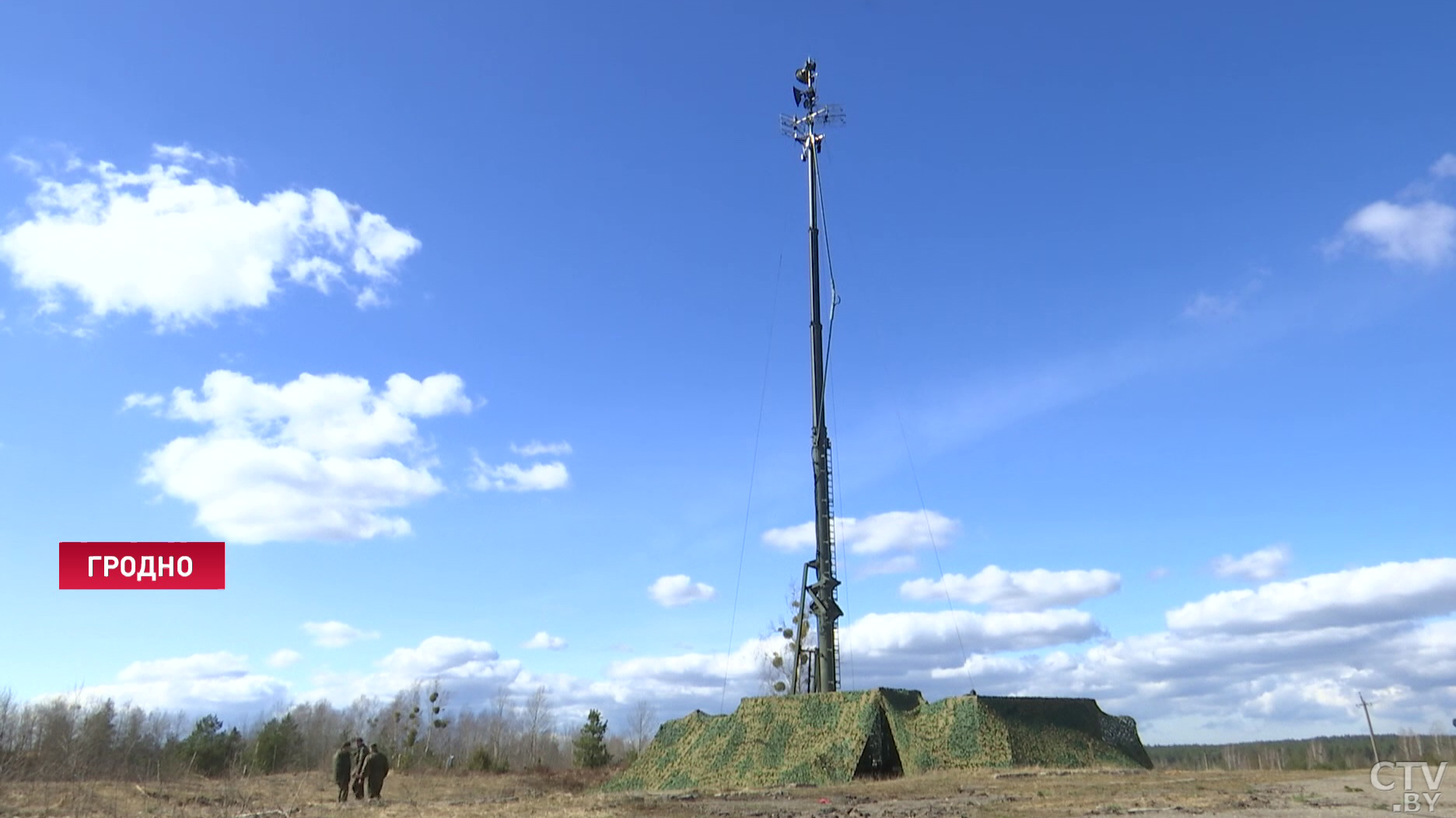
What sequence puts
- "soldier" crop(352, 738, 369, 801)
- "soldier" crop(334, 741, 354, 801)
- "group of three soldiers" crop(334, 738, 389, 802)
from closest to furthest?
"group of three soldiers" crop(334, 738, 389, 802)
"soldier" crop(334, 741, 354, 801)
"soldier" crop(352, 738, 369, 801)

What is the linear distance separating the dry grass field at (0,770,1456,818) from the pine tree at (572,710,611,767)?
25905 mm

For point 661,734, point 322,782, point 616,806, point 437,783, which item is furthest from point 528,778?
point 616,806

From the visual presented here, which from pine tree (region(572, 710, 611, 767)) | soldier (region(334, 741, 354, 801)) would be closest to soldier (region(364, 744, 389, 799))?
soldier (region(334, 741, 354, 801))

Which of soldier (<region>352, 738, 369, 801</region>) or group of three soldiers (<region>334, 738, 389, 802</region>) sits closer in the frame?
group of three soldiers (<region>334, 738, 389, 802</region>)

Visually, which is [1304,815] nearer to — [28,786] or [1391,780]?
[1391,780]

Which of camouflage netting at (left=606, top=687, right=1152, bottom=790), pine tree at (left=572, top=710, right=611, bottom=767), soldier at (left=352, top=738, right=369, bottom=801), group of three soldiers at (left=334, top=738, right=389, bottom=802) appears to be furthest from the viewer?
pine tree at (left=572, top=710, right=611, bottom=767)

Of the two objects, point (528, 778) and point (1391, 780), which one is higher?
point (1391, 780)

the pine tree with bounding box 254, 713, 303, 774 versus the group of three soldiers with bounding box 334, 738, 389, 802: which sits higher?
the group of three soldiers with bounding box 334, 738, 389, 802

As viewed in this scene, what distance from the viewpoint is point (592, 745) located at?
54.9m

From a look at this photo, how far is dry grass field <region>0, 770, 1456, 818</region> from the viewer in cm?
1948

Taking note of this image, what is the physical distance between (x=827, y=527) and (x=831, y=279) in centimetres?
1006

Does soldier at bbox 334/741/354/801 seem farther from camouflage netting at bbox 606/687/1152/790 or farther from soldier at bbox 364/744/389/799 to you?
camouflage netting at bbox 606/687/1152/790

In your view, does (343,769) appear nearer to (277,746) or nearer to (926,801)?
(926,801)

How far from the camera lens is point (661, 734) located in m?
35.2
